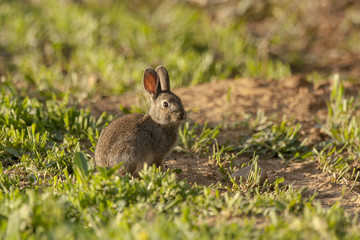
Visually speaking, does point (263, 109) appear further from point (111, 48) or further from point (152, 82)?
point (111, 48)

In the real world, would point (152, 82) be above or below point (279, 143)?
above

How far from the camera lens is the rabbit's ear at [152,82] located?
489cm

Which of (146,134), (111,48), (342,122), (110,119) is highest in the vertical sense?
(111,48)

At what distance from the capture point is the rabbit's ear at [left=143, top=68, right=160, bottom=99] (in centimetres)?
489

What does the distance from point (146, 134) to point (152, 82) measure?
618mm

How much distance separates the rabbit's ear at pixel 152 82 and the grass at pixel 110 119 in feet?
2.30

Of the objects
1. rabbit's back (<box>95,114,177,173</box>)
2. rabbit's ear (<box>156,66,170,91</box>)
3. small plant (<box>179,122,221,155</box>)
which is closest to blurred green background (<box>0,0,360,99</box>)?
small plant (<box>179,122,221,155</box>)

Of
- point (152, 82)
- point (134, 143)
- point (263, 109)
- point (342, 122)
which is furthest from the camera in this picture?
point (263, 109)

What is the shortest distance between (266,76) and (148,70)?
355 cm

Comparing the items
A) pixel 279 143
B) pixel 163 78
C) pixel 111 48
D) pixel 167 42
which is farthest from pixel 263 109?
pixel 111 48

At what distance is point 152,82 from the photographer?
16.2 feet

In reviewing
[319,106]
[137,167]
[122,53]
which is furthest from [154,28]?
[137,167]

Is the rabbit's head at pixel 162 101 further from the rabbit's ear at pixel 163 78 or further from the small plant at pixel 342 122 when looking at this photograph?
the small plant at pixel 342 122

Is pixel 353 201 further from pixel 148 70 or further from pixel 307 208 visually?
pixel 148 70
